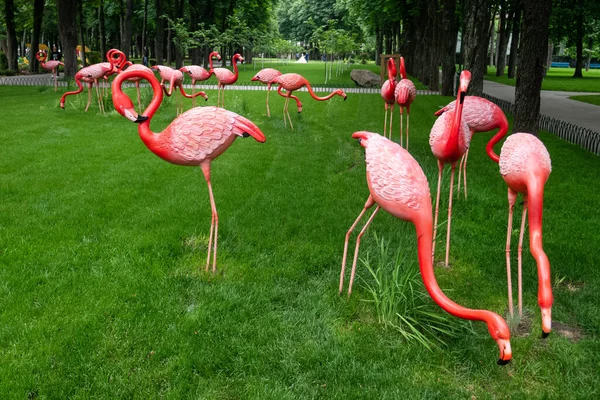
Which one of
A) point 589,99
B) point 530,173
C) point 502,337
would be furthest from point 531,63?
point 589,99

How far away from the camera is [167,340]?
381 cm

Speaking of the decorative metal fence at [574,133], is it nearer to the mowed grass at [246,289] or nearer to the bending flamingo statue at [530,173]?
the mowed grass at [246,289]

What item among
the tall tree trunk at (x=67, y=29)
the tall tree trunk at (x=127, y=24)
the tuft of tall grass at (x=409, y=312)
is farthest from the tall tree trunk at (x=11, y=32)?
the tuft of tall grass at (x=409, y=312)

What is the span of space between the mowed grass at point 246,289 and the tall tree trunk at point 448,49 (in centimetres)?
1227

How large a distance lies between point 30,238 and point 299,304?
10.8 feet

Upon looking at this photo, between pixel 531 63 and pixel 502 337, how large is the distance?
7.57 metres

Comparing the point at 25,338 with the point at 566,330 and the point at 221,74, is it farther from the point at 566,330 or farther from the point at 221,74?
the point at 221,74

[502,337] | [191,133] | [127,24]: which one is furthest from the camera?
[127,24]

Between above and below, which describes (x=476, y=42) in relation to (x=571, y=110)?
above

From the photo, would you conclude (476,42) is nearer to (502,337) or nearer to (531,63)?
(531,63)

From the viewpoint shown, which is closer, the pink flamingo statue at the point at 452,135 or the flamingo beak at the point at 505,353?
the flamingo beak at the point at 505,353

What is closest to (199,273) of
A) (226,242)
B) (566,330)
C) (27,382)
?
(226,242)

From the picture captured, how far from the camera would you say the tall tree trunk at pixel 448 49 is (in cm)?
1935

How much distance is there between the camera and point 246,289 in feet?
15.2
